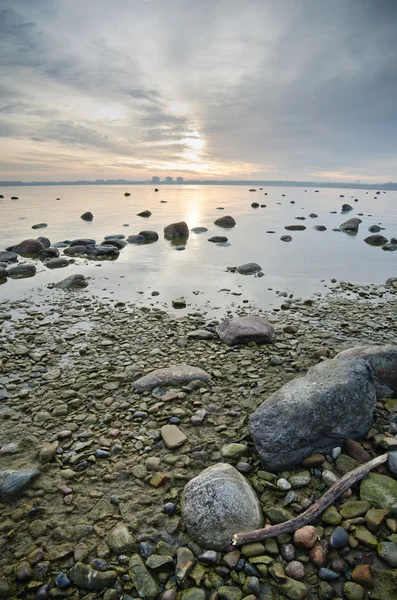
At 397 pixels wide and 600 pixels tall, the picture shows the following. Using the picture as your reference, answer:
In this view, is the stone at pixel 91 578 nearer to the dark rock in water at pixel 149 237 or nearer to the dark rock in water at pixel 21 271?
the dark rock in water at pixel 21 271

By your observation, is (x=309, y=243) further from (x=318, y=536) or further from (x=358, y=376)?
(x=318, y=536)

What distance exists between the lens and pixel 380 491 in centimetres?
360

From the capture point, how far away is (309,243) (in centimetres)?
2375

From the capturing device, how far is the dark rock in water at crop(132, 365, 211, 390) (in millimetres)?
6000

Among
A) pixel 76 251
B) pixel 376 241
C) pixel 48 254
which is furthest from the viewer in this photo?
pixel 376 241

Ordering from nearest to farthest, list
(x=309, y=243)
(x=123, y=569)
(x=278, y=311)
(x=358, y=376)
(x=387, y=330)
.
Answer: (x=123, y=569) → (x=358, y=376) → (x=387, y=330) → (x=278, y=311) → (x=309, y=243)

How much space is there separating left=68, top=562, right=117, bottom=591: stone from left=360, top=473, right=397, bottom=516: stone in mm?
2651

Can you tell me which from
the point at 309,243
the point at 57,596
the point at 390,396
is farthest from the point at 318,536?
the point at 309,243

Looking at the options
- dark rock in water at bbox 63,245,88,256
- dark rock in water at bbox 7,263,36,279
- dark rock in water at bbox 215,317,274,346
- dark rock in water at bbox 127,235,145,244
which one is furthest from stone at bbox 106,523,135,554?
dark rock in water at bbox 127,235,145,244

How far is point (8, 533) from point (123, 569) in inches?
51.1

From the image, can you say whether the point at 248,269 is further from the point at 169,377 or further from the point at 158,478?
the point at 158,478

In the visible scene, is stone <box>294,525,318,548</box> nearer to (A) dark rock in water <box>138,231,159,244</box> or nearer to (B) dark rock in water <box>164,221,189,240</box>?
(A) dark rock in water <box>138,231,159,244</box>

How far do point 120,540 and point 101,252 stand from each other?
55.1ft

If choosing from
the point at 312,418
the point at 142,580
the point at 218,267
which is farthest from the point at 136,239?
the point at 142,580
